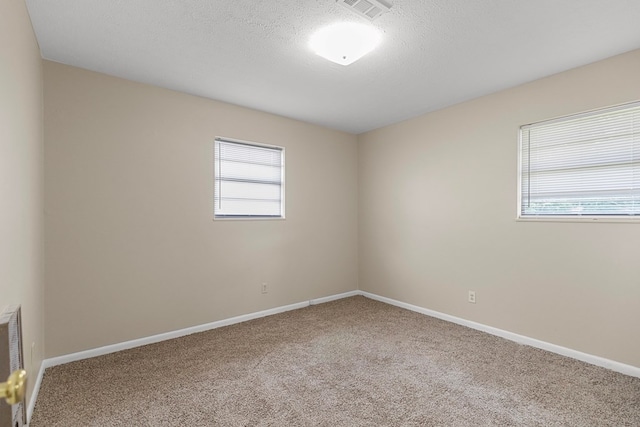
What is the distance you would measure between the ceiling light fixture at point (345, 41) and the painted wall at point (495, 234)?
1.75m

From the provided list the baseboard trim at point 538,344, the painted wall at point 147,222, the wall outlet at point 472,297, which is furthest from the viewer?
the wall outlet at point 472,297

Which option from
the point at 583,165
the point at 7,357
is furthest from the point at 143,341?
the point at 583,165

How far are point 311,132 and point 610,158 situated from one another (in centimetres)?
311

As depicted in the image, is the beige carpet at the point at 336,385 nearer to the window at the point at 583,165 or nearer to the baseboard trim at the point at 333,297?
the baseboard trim at the point at 333,297

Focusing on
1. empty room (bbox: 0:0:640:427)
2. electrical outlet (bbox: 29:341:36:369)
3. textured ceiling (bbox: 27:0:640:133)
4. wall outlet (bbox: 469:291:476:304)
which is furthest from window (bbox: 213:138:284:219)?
wall outlet (bbox: 469:291:476:304)

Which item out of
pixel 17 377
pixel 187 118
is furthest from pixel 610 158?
pixel 187 118

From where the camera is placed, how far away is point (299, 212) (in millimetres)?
4117

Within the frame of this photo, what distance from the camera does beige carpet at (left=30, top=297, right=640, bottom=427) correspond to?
1.89 metres

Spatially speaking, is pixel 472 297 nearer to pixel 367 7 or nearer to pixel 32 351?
pixel 367 7

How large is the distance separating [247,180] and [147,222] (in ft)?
3.91

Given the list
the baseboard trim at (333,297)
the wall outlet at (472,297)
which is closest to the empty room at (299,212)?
the wall outlet at (472,297)

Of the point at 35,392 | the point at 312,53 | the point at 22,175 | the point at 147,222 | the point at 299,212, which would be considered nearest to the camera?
the point at 22,175

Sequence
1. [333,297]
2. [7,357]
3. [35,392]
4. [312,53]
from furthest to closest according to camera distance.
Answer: [333,297] → [312,53] → [35,392] → [7,357]

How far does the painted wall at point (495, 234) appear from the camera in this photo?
246 centimetres
